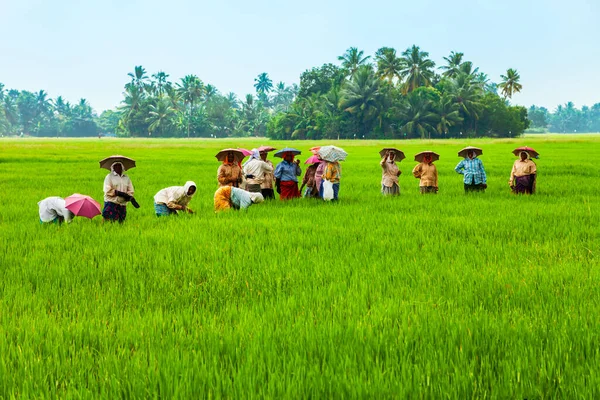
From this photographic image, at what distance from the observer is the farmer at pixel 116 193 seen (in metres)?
7.55

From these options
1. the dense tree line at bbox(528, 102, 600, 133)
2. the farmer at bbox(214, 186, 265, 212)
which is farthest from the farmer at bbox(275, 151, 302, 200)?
the dense tree line at bbox(528, 102, 600, 133)

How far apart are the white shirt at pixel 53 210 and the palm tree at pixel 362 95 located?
5362cm

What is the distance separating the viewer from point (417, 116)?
59250 mm

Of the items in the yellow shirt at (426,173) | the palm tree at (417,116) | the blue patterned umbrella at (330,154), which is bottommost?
the yellow shirt at (426,173)

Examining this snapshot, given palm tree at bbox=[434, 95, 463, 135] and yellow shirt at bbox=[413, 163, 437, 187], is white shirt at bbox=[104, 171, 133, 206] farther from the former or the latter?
palm tree at bbox=[434, 95, 463, 135]

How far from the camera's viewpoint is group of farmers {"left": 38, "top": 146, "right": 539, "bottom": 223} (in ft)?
25.0

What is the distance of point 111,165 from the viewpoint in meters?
7.55

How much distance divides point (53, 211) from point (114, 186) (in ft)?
3.07

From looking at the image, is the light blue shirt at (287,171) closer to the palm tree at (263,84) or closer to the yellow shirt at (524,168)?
the yellow shirt at (524,168)

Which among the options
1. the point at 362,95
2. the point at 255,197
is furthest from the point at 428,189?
the point at 362,95

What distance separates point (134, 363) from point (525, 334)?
229 centimetres

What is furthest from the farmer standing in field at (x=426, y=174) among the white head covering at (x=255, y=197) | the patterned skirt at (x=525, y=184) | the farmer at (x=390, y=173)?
the white head covering at (x=255, y=197)

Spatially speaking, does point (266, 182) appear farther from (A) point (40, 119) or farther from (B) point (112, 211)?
(A) point (40, 119)

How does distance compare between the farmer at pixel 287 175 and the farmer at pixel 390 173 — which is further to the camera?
the farmer at pixel 390 173
